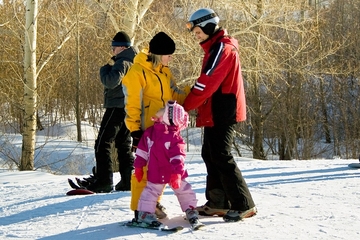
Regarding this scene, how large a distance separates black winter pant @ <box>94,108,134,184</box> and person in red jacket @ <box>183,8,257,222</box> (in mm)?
1482

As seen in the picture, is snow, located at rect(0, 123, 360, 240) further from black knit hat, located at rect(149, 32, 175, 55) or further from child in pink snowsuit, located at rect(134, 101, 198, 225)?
black knit hat, located at rect(149, 32, 175, 55)

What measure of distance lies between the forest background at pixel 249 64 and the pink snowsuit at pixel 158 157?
22.1 feet

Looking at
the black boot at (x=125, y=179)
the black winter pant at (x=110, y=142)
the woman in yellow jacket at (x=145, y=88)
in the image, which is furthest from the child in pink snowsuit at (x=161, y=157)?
the black boot at (x=125, y=179)

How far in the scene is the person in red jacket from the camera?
3.83 m

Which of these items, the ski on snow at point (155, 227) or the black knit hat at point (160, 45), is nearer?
the ski on snow at point (155, 227)

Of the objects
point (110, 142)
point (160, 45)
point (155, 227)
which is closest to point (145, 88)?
point (160, 45)

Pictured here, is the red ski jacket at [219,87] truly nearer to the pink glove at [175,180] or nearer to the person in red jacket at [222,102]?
the person in red jacket at [222,102]

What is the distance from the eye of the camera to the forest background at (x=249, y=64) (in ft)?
40.2

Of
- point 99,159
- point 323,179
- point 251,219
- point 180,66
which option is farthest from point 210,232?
point 180,66

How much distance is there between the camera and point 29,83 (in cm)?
995

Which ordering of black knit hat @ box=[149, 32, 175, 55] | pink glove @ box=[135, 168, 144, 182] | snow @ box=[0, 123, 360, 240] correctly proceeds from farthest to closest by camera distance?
black knit hat @ box=[149, 32, 175, 55] → pink glove @ box=[135, 168, 144, 182] → snow @ box=[0, 123, 360, 240]

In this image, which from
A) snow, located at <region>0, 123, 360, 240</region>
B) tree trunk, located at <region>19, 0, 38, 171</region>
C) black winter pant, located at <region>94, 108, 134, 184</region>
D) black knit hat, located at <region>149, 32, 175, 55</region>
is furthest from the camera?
tree trunk, located at <region>19, 0, 38, 171</region>

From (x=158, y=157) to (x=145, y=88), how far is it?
553mm

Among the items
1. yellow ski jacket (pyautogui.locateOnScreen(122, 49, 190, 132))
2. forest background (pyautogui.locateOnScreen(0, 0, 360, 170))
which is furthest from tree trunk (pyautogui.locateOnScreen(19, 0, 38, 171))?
yellow ski jacket (pyautogui.locateOnScreen(122, 49, 190, 132))
